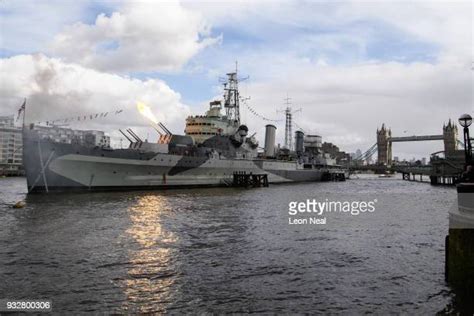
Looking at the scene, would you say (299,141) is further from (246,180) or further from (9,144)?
(9,144)

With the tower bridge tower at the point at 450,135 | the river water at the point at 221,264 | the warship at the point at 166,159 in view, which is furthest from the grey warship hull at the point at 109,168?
the tower bridge tower at the point at 450,135

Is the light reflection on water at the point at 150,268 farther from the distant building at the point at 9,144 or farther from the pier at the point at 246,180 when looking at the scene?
the distant building at the point at 9,144

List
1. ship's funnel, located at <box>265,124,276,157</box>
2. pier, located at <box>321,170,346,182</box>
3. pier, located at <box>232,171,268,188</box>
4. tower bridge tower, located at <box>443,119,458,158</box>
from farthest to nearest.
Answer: tower bridge tower, located at <box>443,119,458,158</box>
pier, located at <box>321,170,346,182</box>
ship's funnel, located at <box>265,124,276,157</box>
pier, located at <box>232,171,268,188</box>

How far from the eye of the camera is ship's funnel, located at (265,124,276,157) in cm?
6800

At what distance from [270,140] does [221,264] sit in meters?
57.7

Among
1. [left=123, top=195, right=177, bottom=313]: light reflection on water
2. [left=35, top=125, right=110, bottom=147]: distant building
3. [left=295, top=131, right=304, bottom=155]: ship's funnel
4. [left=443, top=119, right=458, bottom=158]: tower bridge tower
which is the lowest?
[left=123, top=195, right=177, bottom=313]: light reflection on water

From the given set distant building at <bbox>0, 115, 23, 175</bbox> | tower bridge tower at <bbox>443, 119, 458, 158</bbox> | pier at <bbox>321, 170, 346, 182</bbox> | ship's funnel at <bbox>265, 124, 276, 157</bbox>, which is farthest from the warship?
tower bridge tower at <bbox>443, 119, 458, 158</bbox>

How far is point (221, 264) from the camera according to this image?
11547 mm

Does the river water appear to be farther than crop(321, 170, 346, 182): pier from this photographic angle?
No

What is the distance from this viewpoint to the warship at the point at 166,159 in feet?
110

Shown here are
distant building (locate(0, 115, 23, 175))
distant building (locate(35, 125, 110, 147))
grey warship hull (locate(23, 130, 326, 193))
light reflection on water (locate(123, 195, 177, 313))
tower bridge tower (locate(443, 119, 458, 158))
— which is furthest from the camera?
tower bridge tower (locate(443, 119, 458, 158))

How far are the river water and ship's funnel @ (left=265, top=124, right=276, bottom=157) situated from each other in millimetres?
47218

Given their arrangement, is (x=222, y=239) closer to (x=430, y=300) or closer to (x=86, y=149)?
(x=430, y=300)

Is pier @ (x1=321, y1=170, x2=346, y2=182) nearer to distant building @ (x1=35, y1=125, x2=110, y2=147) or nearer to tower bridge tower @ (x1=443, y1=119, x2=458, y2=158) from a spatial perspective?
distant building @ (x1=35, y1=125, x2=110, y2=147)
